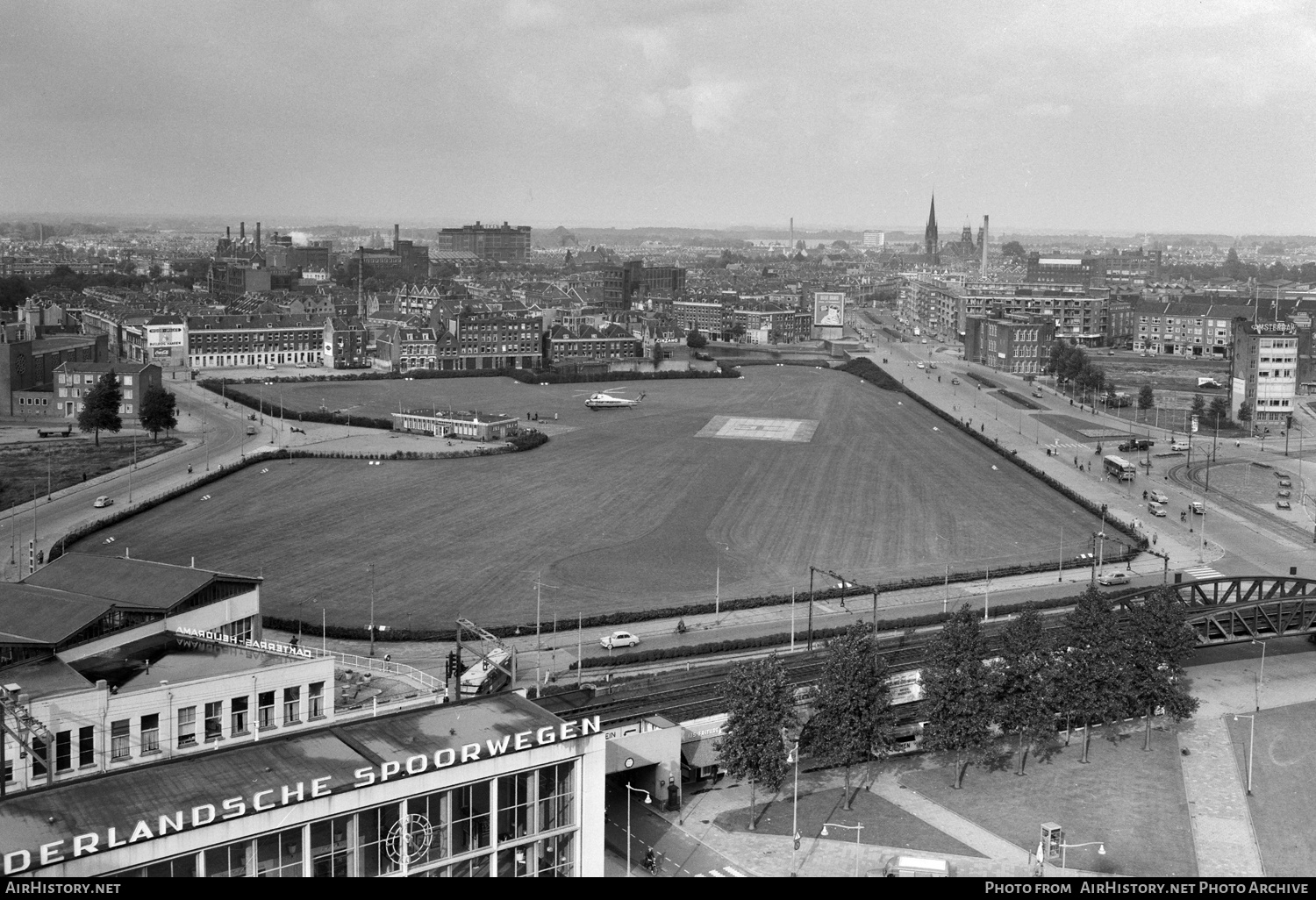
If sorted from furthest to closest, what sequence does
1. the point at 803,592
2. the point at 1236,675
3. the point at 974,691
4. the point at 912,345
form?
the point at 912,345 < the point at 803,592 < the point at 1236,675 < the point at 974,691

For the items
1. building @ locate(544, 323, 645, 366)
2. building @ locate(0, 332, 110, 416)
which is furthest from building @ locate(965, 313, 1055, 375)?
building @ locate(0, 332, 110, 416)

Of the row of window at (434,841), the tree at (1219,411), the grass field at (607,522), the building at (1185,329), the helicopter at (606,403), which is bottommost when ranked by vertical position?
the grass field at (607,522)

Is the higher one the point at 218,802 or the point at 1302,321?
the point at 1302,321

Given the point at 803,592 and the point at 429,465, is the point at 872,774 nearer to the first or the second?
the point at 803,592

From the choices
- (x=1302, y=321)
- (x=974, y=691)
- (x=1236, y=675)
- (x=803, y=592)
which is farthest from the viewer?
(x=1302, y=321)

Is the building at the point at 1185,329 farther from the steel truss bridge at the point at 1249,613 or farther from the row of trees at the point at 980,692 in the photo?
the row of trees at the point at 980,692

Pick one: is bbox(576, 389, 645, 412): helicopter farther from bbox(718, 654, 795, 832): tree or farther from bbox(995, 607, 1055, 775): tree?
bbox(718, 654, 795, 832): tree

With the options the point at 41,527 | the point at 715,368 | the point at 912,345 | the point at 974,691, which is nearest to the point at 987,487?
the point at 974,691

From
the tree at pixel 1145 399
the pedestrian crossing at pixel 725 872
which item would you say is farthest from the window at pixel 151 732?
the tree at pixel 1145 399
